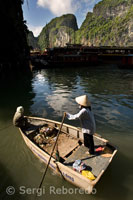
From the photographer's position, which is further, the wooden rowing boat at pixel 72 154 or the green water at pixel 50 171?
the green water at pixel 50 171

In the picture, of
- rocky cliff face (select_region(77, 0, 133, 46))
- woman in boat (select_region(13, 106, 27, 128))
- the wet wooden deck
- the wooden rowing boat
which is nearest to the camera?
the wooden rowing boat

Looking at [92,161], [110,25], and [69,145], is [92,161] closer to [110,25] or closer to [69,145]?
[69,145]

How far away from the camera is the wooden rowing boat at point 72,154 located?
12.8 ft

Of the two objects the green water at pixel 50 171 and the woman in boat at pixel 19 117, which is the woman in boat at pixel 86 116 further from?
the woman in boat at pixel 19 117

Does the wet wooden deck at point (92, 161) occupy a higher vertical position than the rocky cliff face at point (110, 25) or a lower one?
lower

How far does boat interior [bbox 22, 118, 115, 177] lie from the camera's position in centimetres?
449

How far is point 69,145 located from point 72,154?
0.91m

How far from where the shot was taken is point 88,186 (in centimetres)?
361

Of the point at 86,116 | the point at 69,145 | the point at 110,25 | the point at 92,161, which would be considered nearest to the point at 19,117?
the point at 69,145

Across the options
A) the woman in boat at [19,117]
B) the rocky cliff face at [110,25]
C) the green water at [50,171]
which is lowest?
the green water at [50,171]

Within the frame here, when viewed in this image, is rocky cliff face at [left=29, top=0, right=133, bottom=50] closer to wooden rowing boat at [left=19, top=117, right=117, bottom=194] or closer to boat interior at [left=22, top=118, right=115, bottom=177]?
boat interior at [left=22, top=118, right=115, bottom=177]

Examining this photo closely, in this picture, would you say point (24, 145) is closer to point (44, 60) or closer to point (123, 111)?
point (123, 111)

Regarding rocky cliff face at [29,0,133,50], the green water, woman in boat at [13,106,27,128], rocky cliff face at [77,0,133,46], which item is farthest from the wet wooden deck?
rocky cliff face at [77,0,133,46]

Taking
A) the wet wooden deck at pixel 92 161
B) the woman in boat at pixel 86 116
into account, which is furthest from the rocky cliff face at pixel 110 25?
the wet wooden deck at pixel 92 161
